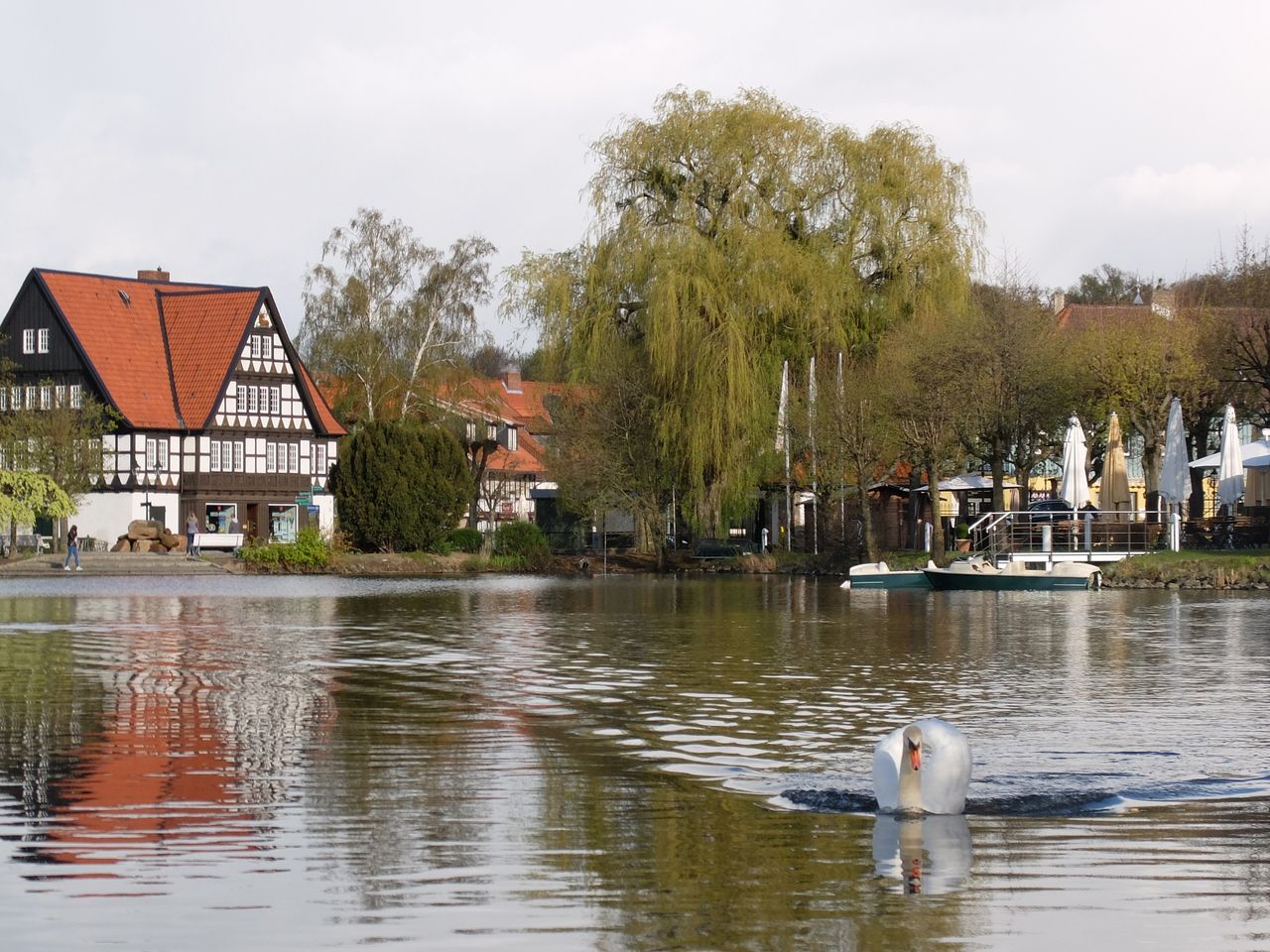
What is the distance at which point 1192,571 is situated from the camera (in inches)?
1784

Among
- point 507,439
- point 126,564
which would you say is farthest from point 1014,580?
point 507,439

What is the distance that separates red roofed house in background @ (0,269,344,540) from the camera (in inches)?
3214

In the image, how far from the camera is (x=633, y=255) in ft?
196

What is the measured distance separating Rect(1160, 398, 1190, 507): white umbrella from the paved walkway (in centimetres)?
3163

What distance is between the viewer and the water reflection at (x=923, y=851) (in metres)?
8.90

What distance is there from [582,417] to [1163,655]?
43468 millimetres

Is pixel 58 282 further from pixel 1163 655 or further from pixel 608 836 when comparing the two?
pixel 608 836

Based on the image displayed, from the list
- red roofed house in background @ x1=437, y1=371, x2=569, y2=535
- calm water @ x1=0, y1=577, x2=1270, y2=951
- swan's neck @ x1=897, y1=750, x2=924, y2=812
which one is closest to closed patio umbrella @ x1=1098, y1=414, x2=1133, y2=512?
red roofed house in background @ x1=437, y1=371, x2=569, y2=535

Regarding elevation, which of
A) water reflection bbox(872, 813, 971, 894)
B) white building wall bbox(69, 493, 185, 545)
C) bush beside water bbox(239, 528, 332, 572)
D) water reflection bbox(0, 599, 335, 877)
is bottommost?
water reflection bbox(872, 813, 971, 894)

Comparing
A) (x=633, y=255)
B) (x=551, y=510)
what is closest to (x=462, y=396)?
(x=551, y=510)

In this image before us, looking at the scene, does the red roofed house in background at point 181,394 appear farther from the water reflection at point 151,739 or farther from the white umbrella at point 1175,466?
the water reflection at point 151,739

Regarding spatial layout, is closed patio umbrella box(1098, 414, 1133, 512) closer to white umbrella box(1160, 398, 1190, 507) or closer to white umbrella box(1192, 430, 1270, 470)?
white umbrella box(1160, 398, 1190, 507)

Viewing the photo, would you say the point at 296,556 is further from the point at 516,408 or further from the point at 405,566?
the point at 516,408

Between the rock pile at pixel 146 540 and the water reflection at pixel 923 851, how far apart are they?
67264mm
